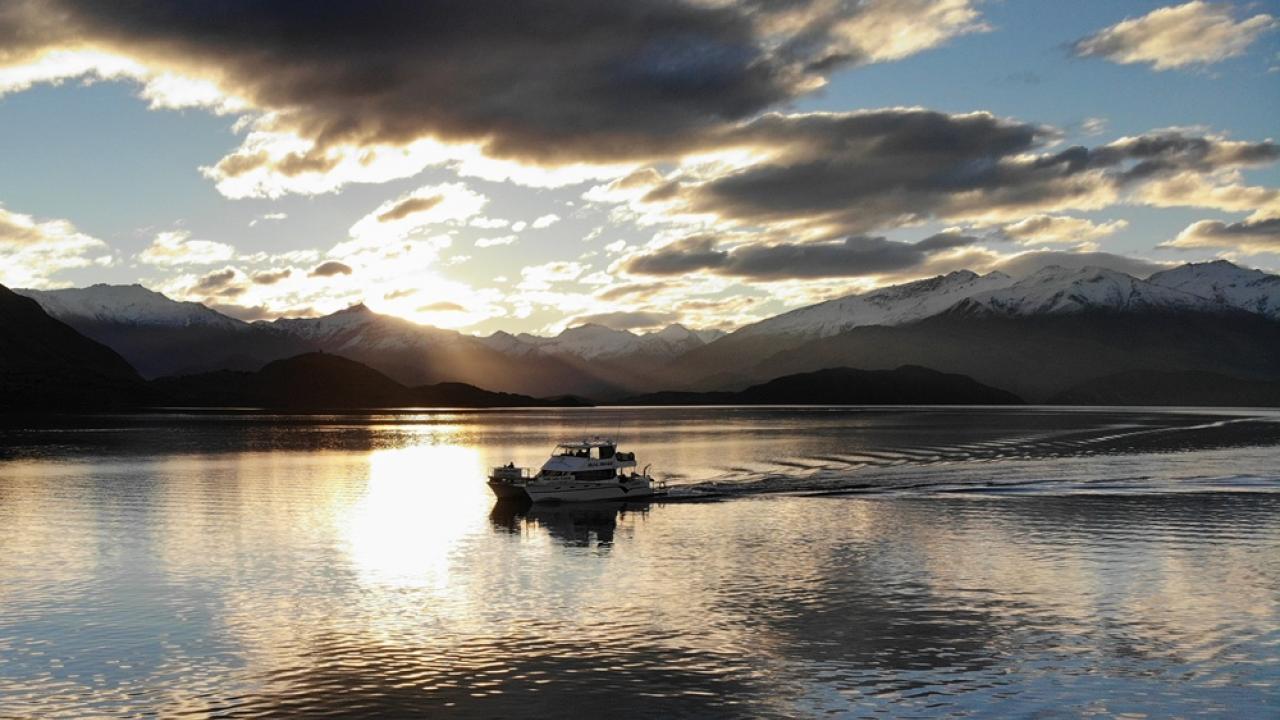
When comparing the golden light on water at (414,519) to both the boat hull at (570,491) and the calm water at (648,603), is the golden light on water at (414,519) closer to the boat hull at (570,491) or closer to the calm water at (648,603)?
the calm water at (648,603)

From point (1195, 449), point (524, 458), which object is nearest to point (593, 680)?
point (524, 458)

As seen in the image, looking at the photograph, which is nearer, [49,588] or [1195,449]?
[49,588]

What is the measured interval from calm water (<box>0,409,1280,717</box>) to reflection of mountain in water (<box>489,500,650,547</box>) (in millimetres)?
813

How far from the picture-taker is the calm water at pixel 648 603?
1431 inches

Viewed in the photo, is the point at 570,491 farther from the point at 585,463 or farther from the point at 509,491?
the point at 509,491

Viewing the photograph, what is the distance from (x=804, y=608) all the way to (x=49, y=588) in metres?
40.2

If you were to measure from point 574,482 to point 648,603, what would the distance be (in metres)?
50.4

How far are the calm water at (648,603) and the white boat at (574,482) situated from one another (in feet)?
10.2

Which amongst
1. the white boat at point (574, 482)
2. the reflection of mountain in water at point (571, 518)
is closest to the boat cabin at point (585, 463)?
the white boat at point (574, 482)

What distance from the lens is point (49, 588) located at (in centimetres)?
5541

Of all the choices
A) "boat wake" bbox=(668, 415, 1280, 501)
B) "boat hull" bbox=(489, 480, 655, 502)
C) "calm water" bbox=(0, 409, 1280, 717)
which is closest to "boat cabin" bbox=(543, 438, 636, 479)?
"boat hull" bbox=(489, 480, 655, 502)

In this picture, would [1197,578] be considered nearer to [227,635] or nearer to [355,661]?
[355,661]

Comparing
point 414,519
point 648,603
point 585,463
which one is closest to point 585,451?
point 585,463

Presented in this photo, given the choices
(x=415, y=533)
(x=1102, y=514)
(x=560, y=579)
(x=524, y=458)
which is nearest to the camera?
(x=560, y=579)
